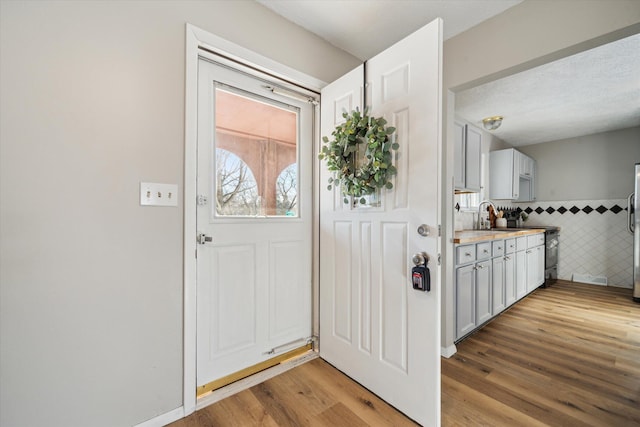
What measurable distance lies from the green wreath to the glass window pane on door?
35cm

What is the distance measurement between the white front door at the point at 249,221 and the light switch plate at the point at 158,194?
189 millimetres

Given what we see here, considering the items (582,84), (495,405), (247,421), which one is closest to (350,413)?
(247,421)

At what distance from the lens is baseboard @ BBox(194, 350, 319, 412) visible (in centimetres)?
158

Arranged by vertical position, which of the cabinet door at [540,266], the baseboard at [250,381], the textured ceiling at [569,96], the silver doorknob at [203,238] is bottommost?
the baseboard at [250,381]

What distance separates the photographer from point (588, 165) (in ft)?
14.5

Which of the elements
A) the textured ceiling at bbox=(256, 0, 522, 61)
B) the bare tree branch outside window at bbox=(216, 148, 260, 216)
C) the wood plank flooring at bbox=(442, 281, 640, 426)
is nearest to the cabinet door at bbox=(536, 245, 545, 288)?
the wood plank flooring at bbox=(442, 281, 640, 426)

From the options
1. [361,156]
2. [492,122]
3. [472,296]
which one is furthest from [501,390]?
[492,122]

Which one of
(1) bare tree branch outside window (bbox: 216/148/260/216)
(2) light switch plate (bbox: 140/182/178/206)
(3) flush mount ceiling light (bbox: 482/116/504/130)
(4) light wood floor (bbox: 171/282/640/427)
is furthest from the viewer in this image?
(3) flush mount ceiling light (bbox: 482/116/504/130)

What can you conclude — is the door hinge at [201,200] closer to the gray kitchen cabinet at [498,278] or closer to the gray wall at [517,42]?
the gray wall at [517,42]

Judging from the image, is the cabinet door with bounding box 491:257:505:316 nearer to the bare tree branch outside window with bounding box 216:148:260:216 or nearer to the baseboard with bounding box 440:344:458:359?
the baseboard with bounding box 440:344:458:359

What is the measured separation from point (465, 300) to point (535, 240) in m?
2.26

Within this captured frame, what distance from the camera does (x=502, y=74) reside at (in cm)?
181

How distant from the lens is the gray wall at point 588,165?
4102 mm

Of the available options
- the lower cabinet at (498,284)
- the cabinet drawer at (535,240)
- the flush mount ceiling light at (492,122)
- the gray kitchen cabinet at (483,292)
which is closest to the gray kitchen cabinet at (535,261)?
the cabinet drawer at (535,240)
